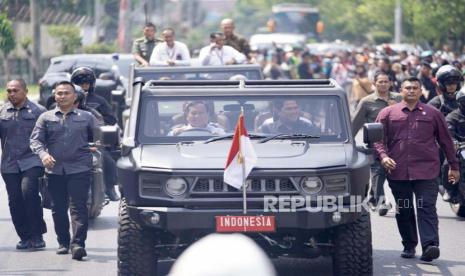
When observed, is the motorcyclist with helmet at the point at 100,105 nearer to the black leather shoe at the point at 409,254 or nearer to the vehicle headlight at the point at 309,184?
the black leather shoe at the point at 409,254

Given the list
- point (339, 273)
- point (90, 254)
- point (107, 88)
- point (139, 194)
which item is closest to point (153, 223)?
point (139, 194)

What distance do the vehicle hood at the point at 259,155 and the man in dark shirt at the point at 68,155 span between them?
1.48m

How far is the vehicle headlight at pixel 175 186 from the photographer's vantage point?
30.7 ft

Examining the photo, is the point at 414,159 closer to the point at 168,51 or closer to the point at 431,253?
the point at 431,253

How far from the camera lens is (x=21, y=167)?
12.0m

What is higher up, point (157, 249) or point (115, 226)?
point (157, 249)

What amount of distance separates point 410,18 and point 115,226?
155 ft

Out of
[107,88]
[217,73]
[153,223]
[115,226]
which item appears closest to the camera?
[153,223]

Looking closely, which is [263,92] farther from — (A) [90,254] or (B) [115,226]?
(B) [115,226]

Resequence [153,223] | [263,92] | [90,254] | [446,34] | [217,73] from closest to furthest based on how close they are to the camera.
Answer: [153,223] → [263,92] → [90,254] → [217,73] → [446,34]

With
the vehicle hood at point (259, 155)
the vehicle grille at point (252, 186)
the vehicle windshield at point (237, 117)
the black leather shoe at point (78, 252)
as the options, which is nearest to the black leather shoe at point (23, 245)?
the black leather shoe at point (78, 252)

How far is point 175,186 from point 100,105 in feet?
15.4

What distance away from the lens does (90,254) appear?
11.7m

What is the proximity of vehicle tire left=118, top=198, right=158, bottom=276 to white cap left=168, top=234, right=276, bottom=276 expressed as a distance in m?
5.26
